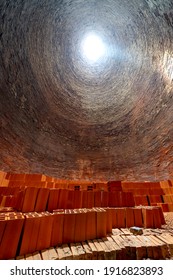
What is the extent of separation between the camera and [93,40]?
1077cm

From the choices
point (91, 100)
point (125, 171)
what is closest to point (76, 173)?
point (125, 171)

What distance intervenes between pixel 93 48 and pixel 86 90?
2.91m

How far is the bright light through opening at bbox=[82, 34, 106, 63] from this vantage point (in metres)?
10.6

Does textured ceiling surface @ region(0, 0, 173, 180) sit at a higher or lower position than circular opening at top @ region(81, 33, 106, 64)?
lower

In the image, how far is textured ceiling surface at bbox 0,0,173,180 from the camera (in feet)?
22.2

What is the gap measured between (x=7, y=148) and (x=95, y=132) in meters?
4.13

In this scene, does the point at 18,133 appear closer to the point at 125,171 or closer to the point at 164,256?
the point at 125,171

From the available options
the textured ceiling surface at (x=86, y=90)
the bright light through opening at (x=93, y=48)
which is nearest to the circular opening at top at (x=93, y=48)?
the bright light through opening at (x=93, y=48)

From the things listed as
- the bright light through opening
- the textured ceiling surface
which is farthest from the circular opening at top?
the textured ceiling surface

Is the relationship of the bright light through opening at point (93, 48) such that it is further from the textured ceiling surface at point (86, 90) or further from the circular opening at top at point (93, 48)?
the textured ceiling surface at point (86, 90)

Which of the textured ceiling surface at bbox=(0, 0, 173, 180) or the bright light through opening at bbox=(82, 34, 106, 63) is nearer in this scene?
the textured ceiling surface at bbox=(0, 0, 173, 180)

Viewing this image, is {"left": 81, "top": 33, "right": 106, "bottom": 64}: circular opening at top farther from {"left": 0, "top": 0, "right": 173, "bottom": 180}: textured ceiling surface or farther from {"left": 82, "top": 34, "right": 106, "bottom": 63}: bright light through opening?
{"left": 0, "top": 0, "right": 173, "bottom": 180}: textured ceiling surface

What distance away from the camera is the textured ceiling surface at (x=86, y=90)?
22.2ft

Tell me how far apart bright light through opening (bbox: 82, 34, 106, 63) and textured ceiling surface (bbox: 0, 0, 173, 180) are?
312mm
